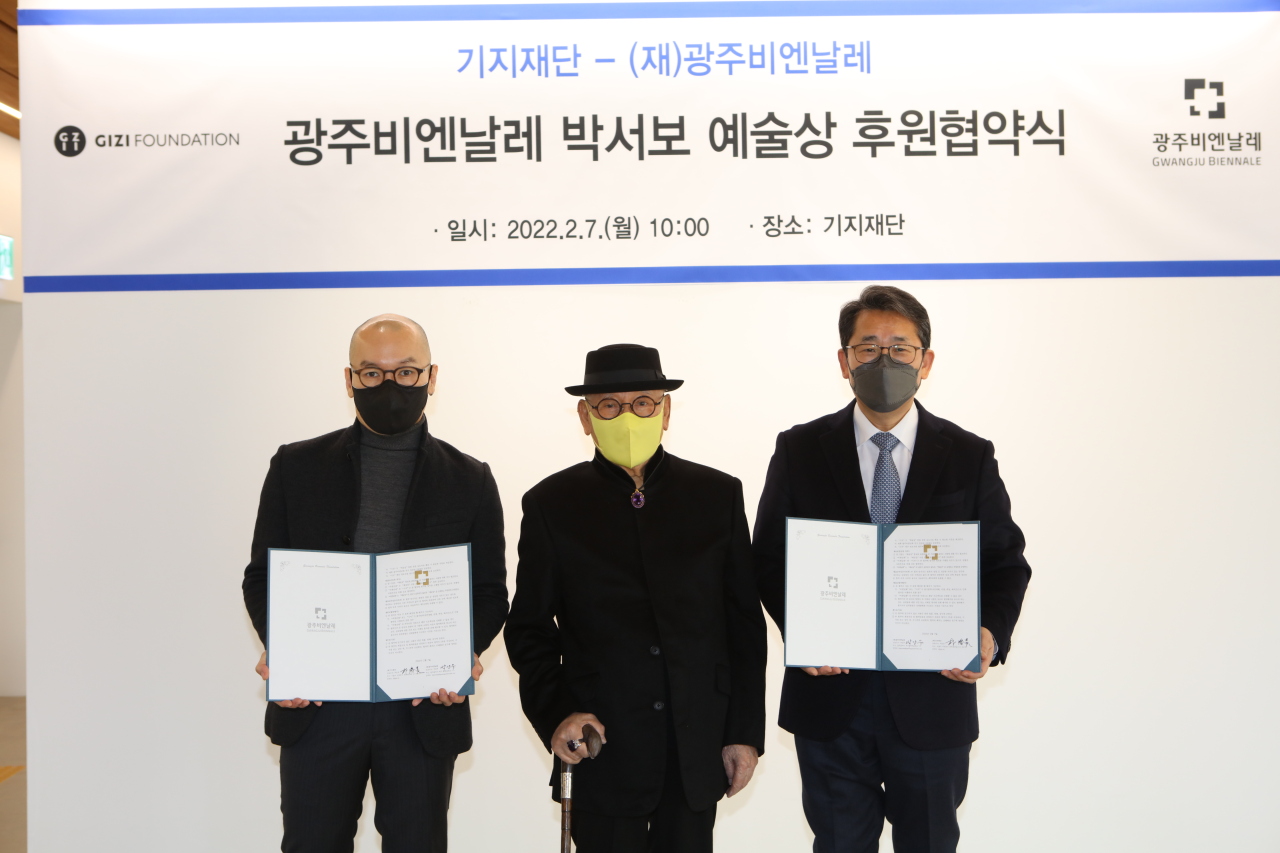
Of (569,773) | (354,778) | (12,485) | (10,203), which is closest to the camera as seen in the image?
(569,773)

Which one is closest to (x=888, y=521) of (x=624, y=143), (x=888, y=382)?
→ (x=888, y=382)

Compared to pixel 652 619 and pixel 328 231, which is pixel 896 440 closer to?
pixel 652 619

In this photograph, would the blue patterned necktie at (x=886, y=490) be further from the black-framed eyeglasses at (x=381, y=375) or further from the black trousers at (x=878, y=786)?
the black-framed eyeglasses at (x=381, y=375)

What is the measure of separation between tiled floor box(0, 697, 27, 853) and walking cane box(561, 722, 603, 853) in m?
3.27

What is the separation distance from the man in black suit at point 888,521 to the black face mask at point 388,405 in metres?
0.98

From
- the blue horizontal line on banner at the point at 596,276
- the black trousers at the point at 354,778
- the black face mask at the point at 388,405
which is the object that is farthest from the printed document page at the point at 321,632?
the blue horizontal line on banner at the point at 596,276

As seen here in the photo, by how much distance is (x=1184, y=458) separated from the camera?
3492 mm

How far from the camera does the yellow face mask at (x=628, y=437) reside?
91.4 inches

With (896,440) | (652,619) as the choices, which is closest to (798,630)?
(652,619)

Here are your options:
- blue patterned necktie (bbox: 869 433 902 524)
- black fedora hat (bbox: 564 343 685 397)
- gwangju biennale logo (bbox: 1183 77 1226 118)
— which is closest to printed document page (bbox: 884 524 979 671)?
blue patterned necktie (bbox: 869 433 902 524)

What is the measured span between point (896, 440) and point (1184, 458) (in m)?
1.73

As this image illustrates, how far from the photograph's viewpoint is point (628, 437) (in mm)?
2328

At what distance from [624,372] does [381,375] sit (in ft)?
2.16

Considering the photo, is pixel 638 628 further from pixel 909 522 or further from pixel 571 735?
pixel 909 522
